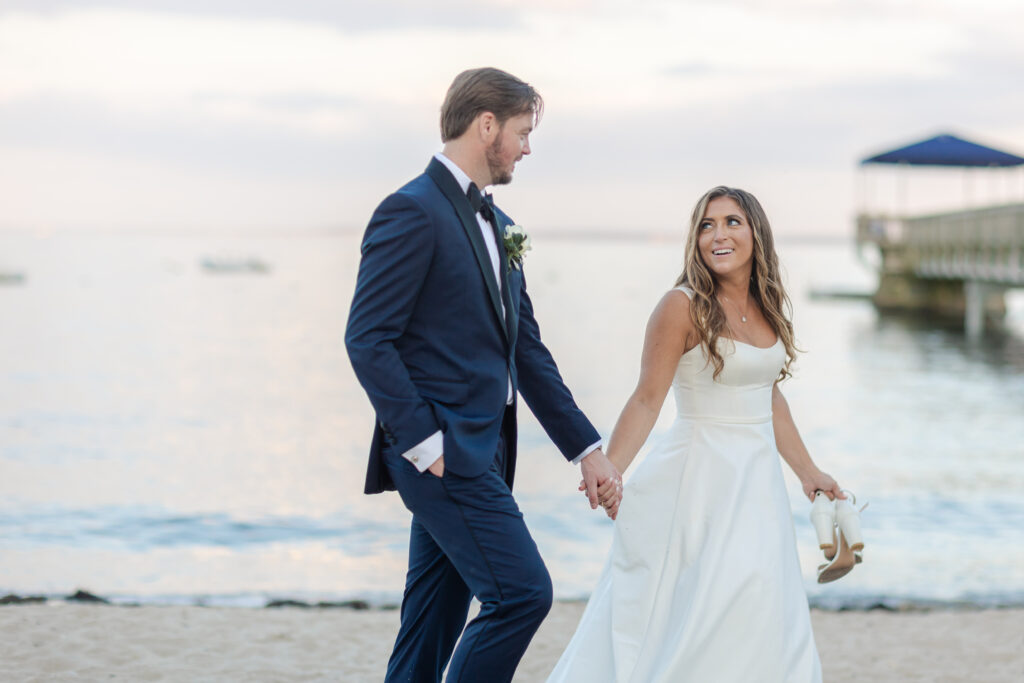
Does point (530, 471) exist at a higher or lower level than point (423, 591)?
lower

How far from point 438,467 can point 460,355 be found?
12.8 inches

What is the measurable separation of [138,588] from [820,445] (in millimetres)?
11199

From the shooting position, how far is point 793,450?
159 inches

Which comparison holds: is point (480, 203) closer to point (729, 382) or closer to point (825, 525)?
point (729, 382)

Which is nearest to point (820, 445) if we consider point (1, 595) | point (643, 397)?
point (1, 595)

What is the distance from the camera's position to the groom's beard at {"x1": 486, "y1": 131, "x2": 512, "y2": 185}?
334 centimetres

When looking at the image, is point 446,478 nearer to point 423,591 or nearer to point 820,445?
point 423,591

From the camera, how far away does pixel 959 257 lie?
33219 mm

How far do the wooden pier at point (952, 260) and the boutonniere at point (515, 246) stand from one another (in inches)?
997

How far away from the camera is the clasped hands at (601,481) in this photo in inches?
141

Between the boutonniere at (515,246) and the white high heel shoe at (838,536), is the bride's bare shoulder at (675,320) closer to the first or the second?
the boutonniere at (515,246)

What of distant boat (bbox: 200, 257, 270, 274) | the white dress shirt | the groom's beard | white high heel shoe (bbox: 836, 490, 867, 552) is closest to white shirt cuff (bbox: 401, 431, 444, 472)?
the white dress shirt

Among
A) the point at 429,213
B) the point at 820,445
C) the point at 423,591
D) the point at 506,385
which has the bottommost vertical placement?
the point at 820,445

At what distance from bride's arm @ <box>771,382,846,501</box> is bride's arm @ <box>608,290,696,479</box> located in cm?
44
